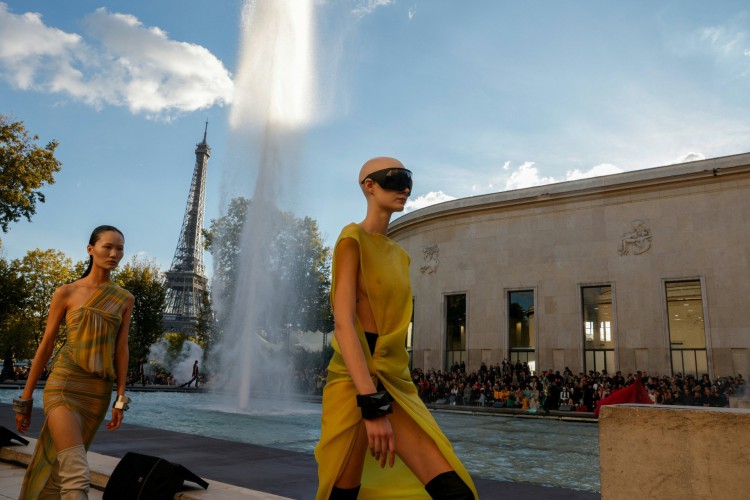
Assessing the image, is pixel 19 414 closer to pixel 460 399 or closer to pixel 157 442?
pixel 157 442

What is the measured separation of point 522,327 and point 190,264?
67056 mm

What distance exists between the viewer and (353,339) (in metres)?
2.01

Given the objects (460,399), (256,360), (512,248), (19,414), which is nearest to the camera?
(19,414)

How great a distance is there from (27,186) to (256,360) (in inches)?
417

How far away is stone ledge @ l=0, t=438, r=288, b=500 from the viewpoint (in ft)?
11.9

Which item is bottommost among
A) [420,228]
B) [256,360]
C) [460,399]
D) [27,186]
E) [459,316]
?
[460,399]

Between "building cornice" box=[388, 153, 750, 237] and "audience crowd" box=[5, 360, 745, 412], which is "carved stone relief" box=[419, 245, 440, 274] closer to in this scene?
"building cornice" box=[388, 153, 750, 237]

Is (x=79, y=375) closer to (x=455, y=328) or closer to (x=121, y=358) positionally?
(x=121, y=358)

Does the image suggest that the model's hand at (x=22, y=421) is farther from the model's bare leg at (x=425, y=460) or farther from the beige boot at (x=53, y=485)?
the model's bare leg at (x=425, y=460)

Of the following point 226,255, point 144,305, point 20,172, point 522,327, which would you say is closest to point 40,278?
point 144,305

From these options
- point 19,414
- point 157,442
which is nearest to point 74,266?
point 157,442

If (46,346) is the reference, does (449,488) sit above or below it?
below

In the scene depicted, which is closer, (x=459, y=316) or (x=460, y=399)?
(x=460, y=399)

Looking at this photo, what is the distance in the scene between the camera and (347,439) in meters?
2.02
